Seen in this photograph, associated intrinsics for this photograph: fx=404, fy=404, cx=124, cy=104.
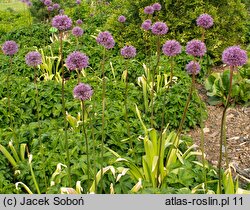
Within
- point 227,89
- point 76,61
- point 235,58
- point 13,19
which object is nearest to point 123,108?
point 227,89

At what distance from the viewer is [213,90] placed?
550 centimetres

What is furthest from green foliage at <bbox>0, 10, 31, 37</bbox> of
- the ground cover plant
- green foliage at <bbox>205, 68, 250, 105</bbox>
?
green foliage at <bbox>205, 68, 250, 105</bbox>

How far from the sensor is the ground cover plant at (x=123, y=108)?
3.24 meters

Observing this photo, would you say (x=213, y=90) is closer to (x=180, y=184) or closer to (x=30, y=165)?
(x=180, y=184)

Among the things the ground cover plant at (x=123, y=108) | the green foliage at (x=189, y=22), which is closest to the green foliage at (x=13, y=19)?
the ground cover plant at (x=123, y=108)

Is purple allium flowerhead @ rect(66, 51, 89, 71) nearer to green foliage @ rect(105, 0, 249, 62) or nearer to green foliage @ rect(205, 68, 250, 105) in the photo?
green foliage @ rect(205, 68, 250, 105)

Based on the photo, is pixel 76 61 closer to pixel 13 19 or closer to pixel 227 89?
pixel 227 89

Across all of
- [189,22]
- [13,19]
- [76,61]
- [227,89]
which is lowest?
[13,19]

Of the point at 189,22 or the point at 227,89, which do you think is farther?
the point at 189,22

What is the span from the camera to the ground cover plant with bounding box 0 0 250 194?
324 centimetres

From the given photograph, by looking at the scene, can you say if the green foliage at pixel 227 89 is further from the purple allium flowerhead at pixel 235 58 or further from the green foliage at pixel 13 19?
the green foliage at pixel 13 19

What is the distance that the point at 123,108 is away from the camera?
4680 millimetres

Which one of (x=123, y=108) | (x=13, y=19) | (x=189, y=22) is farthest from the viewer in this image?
(x=13, y=19)

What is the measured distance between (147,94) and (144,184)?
2.07 meters
